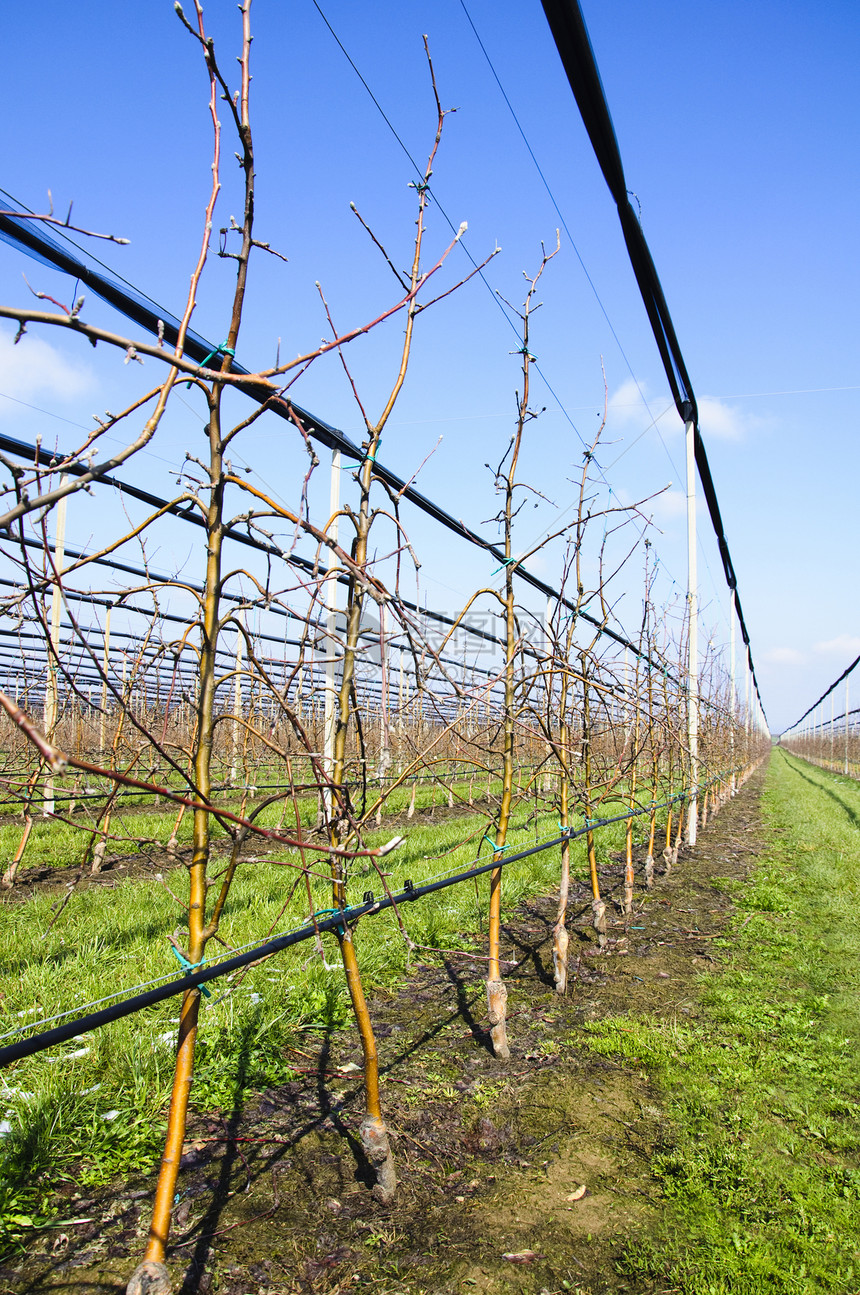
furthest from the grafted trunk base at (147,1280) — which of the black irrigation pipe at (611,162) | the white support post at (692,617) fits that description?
the white support post at (692,617)

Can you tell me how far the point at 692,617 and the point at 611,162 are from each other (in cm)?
566

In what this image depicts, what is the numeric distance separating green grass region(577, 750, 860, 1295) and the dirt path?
0.13 meters

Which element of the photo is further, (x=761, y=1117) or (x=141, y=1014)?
(x=141, y=1014)

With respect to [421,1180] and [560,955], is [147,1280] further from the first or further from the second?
[560,955]

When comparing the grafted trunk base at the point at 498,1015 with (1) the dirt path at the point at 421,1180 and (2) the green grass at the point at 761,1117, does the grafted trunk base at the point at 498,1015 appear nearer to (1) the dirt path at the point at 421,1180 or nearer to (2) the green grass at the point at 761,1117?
(1) the dirt path at the point at 421,1180

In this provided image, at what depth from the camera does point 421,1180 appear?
6.98ft

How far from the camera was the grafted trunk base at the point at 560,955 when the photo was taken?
3.57 m

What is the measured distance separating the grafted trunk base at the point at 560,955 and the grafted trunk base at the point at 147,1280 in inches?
95.2

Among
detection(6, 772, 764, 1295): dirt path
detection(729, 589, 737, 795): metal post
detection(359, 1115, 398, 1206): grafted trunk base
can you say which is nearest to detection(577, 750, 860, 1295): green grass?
detection(6, 772, 764, 1295): dirt path

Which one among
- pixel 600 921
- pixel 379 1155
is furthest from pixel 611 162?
pixel 379 1155

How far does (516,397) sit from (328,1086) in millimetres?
2899

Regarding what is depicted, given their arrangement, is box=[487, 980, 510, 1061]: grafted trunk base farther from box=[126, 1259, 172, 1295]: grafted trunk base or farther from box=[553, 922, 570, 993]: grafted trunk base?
box=[126, 1259, 172, 1295]: grafted trunk base

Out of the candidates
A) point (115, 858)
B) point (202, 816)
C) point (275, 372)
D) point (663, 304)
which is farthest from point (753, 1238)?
point (663, 304)

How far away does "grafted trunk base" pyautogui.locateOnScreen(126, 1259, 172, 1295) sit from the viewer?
1424 mm
